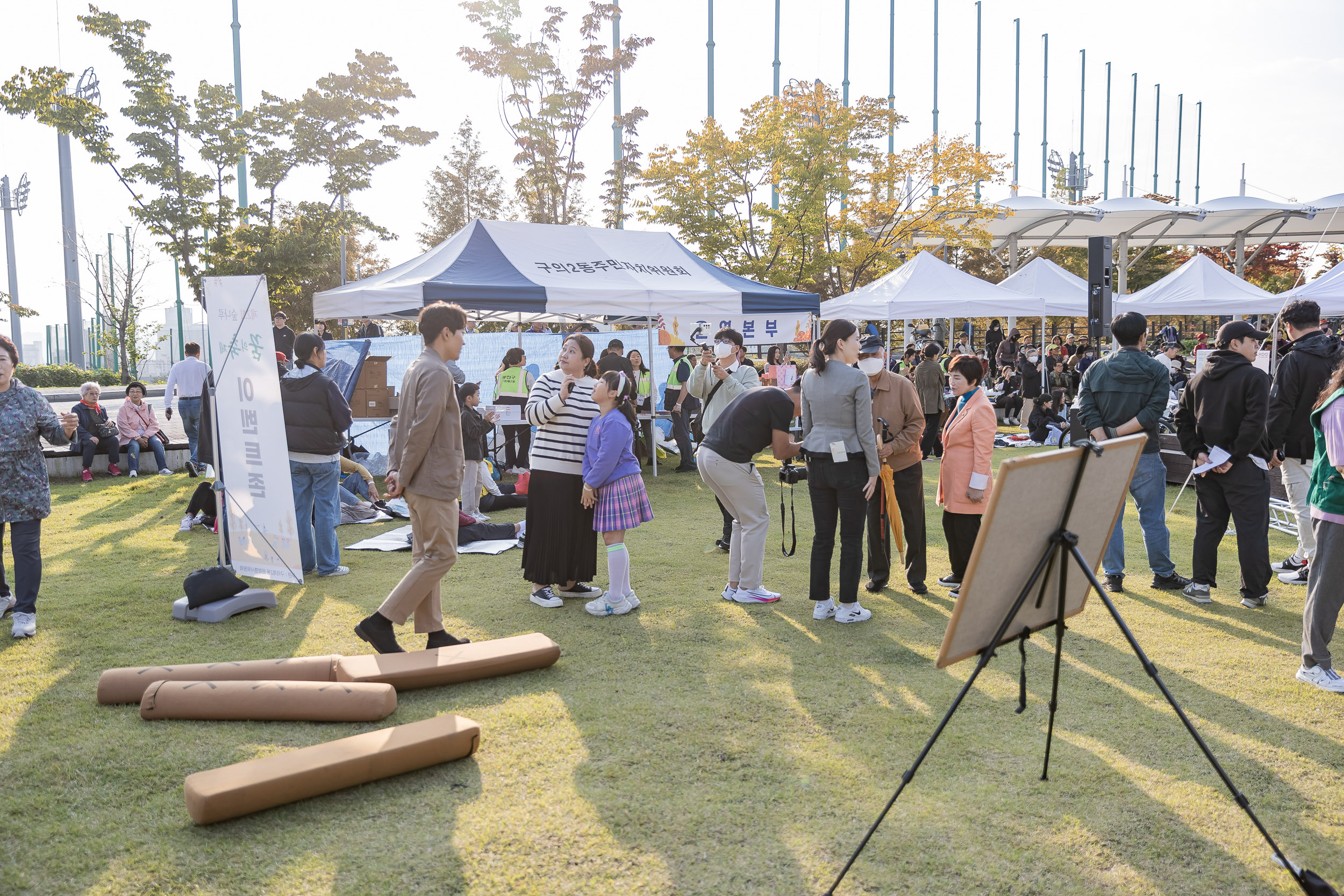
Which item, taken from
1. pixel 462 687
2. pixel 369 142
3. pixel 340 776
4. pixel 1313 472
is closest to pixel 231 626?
pixel 462 687

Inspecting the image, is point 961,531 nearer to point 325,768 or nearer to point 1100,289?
point 325,768

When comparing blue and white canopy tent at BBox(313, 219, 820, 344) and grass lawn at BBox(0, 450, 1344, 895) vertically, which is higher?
blue and white canopy tent at BBox(313, 219, 820, 344)

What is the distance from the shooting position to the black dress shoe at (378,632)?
169 inches

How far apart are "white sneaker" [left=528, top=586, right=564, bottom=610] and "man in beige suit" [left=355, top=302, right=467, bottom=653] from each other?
1274 millimetres

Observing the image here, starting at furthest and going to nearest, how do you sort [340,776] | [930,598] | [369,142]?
1. [369,142]
2. [930,598]
3. [340,776]

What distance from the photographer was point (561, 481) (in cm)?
530

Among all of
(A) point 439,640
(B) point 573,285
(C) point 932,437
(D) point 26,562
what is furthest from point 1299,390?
(D) point 26,562

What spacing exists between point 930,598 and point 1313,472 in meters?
2.37

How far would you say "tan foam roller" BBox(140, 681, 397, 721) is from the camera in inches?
144

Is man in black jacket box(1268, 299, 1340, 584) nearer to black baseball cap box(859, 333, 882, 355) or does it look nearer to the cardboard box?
black baseball cap box(859, 333, 882, 355)

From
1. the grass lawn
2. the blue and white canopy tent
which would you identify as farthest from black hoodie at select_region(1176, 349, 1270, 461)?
the blue and white canopy tent

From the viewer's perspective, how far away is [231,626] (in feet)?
16.9

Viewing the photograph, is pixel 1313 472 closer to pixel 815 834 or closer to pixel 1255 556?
pixel 1255 556

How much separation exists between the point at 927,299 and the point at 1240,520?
464 inches
